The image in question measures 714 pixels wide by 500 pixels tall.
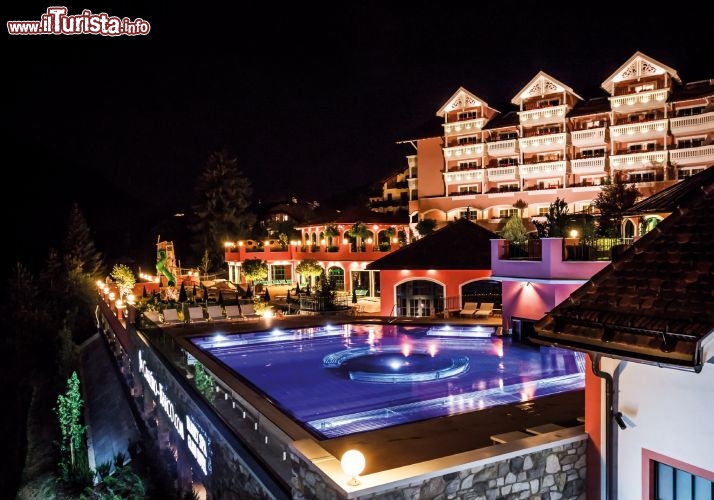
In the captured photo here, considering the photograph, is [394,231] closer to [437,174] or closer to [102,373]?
[437,174]

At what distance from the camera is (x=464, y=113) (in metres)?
43.2

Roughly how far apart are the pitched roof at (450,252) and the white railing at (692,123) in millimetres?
18477

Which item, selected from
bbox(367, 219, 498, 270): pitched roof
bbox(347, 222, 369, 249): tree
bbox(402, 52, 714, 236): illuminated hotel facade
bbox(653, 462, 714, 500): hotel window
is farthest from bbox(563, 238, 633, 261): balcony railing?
bbox(347, 222, 369, 249): tree

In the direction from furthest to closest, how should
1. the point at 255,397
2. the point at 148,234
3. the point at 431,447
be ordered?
the point at 148,234, the point at 255,397, the point at 431,447

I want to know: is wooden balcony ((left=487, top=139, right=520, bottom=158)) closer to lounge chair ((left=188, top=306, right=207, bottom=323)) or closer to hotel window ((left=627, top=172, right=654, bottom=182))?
hotel window ((left=627, top=172, right=654, bottom=182))

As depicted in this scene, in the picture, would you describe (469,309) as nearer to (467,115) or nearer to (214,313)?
(214,313)

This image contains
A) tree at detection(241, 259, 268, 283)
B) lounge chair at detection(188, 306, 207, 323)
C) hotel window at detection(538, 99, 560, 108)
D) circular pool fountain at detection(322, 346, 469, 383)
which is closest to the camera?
circular pool fountain at detection(322, 346, 469, 383)

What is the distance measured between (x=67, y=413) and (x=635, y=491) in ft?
59.6

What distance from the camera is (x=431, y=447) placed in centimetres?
671

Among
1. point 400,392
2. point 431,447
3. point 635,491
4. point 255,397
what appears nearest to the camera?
point 635,491

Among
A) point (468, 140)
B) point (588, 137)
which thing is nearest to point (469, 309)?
point (588, 137)

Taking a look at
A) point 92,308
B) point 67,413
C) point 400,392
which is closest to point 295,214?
point 92,308

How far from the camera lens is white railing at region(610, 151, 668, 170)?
34250 mm

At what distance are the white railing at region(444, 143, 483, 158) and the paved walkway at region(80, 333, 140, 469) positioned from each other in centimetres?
2892
